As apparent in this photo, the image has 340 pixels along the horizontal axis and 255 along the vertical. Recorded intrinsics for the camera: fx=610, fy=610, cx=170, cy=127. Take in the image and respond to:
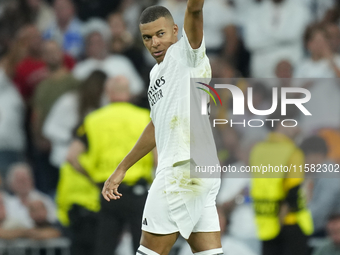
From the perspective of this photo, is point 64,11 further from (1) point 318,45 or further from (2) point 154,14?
(2) point 154,14

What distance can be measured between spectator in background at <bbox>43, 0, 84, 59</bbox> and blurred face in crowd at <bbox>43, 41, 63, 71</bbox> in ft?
1.49

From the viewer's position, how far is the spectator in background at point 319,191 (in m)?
6.27

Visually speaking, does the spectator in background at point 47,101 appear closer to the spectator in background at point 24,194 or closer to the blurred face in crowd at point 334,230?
the spectator in background at point 24,194

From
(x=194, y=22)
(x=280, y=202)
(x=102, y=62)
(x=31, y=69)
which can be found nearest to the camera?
(x=194, y=22)

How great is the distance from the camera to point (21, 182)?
23.5 ft

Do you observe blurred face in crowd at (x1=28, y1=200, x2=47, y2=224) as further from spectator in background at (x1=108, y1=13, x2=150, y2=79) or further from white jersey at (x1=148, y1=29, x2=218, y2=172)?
white jersey at (x1=148, y1=29, x2=218, y2=172)

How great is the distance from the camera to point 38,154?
789 cm

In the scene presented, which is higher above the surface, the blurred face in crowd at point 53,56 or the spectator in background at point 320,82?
the blurred face in crowd at point 53,56

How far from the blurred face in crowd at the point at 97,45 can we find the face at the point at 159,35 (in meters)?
4.45

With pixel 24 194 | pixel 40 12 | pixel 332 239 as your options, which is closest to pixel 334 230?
pixel 332 239

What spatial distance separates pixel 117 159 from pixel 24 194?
156 centimetres

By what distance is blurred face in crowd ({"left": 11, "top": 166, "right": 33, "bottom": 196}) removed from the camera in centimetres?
715
